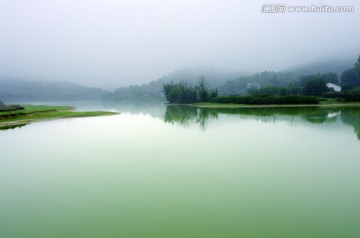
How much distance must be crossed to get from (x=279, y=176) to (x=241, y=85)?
116 metres

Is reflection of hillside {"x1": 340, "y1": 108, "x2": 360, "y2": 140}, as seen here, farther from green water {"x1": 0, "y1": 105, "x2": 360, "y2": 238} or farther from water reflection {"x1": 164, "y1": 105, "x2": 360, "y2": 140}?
green water {"x1": 0, "y1": 105, "x2": 360, "y2": 238}

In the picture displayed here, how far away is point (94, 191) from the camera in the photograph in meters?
8.52

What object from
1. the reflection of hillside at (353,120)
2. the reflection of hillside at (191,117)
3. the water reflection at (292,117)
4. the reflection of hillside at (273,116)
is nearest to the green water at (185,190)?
the reflection of hillside at (353,120)

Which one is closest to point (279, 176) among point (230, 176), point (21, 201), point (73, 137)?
point (230, 176)

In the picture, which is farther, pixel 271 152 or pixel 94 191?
pixel 271 152

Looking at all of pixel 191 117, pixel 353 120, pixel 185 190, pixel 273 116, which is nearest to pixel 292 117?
pixel 273 116

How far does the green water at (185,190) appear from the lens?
244 inches

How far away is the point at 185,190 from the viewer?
8297 millimetres

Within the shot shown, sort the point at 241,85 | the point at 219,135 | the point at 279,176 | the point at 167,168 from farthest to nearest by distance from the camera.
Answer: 1. the point at 241,85
2. the point at 219,135
3. the point at 167,168
4. the point at 279,176

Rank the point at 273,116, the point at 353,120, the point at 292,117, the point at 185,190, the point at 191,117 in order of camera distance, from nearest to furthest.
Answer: the point at 185,190 → the point at 353,120 → the point at 292,117 → the point at 273,116 → the point at 191,117

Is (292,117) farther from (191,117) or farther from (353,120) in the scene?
(191,117)

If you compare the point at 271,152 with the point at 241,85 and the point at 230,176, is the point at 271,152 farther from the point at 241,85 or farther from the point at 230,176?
the point at 241,85

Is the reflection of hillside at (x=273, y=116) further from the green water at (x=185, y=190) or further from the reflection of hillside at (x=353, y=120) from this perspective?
the green water at (x=185, y=190)

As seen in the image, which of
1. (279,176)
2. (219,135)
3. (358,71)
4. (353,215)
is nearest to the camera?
(353,215)
